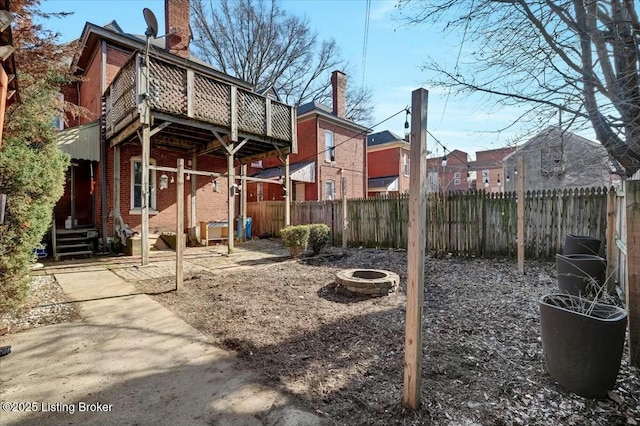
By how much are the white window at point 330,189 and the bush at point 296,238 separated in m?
9.72

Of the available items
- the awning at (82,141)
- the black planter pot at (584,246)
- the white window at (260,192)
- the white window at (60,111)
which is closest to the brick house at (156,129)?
the awning at (82,141)

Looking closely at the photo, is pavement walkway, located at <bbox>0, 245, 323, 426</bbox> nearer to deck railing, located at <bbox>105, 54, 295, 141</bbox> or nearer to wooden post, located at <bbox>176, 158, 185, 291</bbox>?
wooden post, located at <bbox>176, 158, 185, 291</bbox>

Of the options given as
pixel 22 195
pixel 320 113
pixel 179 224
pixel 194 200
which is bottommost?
pixel 179 224

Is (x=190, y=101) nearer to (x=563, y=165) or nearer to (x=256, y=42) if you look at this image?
(x=563, y=165)

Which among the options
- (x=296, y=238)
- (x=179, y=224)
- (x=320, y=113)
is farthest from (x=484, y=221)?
(x=320, y=113)

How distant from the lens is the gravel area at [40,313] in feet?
12.6

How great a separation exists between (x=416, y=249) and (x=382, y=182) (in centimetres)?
2164

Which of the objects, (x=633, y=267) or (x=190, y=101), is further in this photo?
(x=190, y=101)

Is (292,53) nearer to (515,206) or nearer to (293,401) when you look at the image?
(515,206)

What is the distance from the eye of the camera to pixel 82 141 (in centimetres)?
981

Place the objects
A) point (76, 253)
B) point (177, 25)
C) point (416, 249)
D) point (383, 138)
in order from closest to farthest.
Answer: point (416, 249) → point (76, 253) → point (177, 25) → point (383, 138)

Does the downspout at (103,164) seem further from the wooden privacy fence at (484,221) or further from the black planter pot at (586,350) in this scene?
the black planter pot at (586,350)

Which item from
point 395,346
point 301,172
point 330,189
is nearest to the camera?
point 395,346

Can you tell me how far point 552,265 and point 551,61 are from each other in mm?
4767
